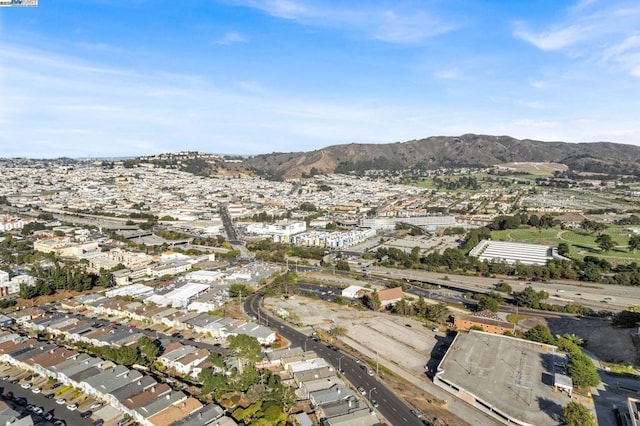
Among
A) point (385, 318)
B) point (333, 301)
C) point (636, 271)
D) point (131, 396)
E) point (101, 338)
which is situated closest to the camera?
point (131, 396)

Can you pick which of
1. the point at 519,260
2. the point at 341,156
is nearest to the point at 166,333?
the point at 519,260

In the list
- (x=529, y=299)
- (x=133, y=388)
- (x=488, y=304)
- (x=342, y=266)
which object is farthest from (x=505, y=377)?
(x=342, y=266)

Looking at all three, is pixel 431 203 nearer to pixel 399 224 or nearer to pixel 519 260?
pixel 399 224

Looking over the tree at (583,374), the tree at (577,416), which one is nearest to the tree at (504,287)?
the tree at (583,374)

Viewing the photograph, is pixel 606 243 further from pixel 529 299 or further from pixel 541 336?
pixel 541 336

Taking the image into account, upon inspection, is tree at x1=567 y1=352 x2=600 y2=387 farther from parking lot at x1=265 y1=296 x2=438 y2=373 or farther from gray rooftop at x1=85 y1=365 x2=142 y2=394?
gray rooftop at x1=85 y1=365 x2=142 y2=394
